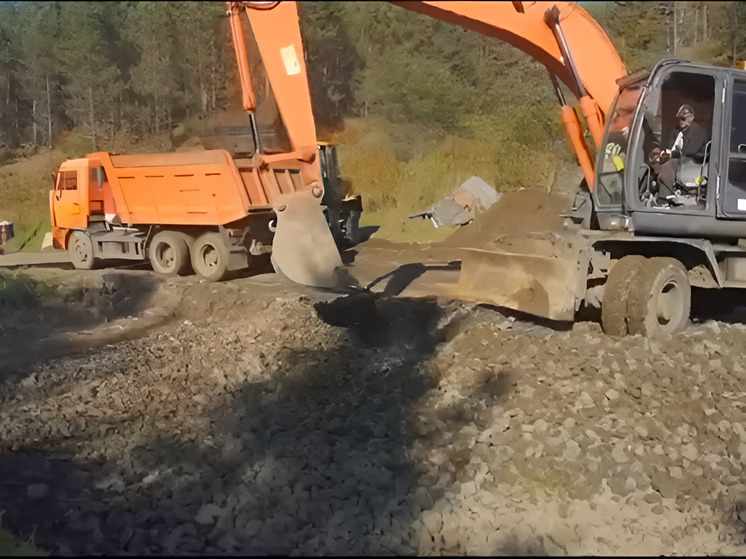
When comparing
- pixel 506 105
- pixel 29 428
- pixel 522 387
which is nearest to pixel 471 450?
pixel 522 387

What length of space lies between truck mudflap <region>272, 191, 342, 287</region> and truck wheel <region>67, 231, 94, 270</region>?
4.21 meters

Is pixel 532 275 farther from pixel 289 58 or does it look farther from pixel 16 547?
pixel 16 547

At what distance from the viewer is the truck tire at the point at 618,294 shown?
5809 mm

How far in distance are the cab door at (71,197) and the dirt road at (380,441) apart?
4.80m

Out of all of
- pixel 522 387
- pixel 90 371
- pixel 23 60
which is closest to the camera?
pixel 522 387

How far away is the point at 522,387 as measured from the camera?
4855 mm

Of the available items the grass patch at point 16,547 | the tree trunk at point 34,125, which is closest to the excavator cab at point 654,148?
the grass patch at point 16,547

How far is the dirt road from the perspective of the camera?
3.43 metres

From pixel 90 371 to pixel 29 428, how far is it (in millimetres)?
1169

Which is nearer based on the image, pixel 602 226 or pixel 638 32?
pixel 602 226

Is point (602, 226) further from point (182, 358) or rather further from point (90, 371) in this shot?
point (90, 371)

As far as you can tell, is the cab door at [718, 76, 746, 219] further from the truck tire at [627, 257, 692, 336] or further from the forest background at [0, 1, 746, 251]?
the forest background at [0, 1, 746, 251]

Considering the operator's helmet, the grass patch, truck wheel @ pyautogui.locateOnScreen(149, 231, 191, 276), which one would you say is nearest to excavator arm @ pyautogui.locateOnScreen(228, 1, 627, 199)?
the operator's helmet

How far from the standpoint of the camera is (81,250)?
1122cm
